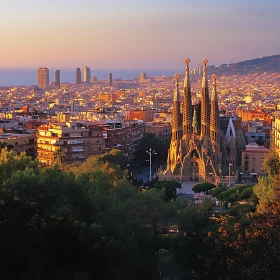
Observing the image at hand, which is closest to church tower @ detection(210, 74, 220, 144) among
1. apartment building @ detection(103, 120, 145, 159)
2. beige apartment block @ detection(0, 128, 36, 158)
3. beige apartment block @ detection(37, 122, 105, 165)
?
apartment building @ detection(103, 120, 145, 159)

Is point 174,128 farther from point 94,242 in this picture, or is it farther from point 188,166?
point 94,242

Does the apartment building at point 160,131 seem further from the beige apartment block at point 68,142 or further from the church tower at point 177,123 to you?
the beige apartment block at point 68,142

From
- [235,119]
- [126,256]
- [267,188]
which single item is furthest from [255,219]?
[235,119]

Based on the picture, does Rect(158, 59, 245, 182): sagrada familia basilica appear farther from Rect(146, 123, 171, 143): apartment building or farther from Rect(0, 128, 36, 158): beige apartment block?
Rect(146, 123, 171, 143): apartment building

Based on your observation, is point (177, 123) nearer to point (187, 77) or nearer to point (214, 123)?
point (214, 123)

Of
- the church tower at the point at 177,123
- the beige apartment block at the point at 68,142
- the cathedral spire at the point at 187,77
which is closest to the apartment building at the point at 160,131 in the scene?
the cathedral spire at the point at 187,77

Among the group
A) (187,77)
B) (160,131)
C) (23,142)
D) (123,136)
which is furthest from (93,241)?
(160,131)
